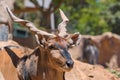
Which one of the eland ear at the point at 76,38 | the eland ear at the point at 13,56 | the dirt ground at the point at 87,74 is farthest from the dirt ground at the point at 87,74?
the eland ear at the point at 76,38

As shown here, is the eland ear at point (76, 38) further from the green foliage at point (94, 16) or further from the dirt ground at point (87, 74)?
the green foliage at point (94, 16)

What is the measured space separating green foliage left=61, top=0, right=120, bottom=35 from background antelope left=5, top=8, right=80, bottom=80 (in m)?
24.1

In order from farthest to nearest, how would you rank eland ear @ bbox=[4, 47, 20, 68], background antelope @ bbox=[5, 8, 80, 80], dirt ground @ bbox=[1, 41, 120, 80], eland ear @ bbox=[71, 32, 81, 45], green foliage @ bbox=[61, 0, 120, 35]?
green foliage @ bbox=[61, 0, 120, 35]
dirt ground @ bbox=[1, 41, 120, 80]
eland ear @ bbox=[4, 47, 20, 68]
eland ear @ bbox=[71, 32, 81, 45]
background antelope @ bbox=[5, 8, 80, 80]

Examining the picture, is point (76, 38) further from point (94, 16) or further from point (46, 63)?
point (94, 16)

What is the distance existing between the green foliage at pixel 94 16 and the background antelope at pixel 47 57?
24.1 metres

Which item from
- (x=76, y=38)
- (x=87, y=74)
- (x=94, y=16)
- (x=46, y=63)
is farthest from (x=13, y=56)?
(x=94, y=16)

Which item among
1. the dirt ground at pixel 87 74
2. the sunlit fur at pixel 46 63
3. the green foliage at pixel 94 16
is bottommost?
the sunlit fur at pixel 46 63

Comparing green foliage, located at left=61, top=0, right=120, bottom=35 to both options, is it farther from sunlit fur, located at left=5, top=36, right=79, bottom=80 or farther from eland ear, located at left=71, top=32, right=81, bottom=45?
eland ear, located at left=71, top=32, right=81, bottom=45

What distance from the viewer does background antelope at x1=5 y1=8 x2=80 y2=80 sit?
5.87 m

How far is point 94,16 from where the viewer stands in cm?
3422

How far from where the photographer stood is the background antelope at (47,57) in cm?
587

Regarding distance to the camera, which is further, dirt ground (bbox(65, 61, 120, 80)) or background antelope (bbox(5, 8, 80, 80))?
dirt ground (bbox(65, 61, 120, 80))

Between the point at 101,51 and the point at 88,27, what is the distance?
39.1ft

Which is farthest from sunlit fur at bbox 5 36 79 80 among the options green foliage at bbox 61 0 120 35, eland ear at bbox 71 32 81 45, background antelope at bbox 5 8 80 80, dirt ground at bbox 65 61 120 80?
green foliage at bbox 61 0 120 35
